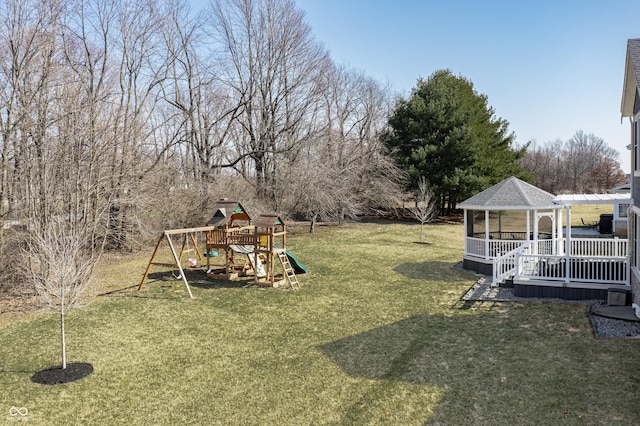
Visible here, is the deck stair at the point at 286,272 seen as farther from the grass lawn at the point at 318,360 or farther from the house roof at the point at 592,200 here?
the house roof at the point at 592,200

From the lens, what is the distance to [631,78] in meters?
10.8

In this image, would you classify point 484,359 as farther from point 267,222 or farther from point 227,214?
point 227,214

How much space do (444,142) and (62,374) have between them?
30851 mm

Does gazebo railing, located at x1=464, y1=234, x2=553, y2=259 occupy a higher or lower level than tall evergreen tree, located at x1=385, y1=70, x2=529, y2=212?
lower

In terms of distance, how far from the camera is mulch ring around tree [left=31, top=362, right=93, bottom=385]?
722 centimetres

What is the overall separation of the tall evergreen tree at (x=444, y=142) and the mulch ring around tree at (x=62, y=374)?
91.8 feet

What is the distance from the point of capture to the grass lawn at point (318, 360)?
6.33 metres

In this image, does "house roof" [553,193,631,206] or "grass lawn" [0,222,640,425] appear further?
"house roof" [553,193,631,206]

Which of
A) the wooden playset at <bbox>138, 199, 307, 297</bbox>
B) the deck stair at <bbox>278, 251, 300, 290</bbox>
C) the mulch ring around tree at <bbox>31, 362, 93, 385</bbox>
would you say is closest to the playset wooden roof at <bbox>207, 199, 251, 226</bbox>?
the wooden playset at <bbox>138, 199, 307, 297</bbox>

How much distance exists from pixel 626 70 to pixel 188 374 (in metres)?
12.5

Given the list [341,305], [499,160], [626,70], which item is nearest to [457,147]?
[499,160]

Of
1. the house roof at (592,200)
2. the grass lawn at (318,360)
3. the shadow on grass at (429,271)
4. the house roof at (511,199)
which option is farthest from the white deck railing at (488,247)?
the house roof at (592,200)

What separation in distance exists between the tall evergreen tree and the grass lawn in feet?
69.8

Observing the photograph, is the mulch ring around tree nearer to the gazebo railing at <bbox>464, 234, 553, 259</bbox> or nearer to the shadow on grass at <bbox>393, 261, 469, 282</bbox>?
the shadow on grass at <bbox>393, 261, 469, 282</bbox>
